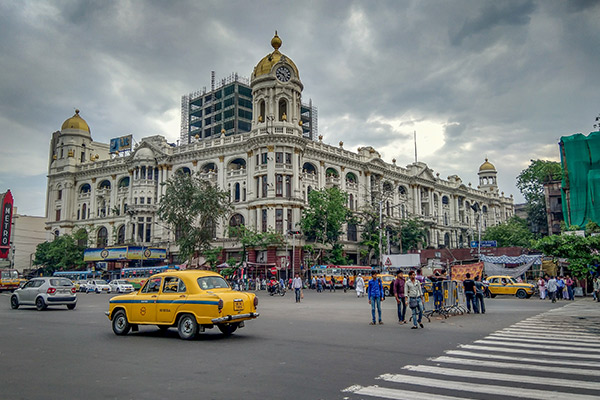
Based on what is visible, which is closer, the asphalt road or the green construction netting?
the asphalt road

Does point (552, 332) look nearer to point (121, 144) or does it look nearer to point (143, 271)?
point (143, 271)

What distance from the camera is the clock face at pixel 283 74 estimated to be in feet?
183

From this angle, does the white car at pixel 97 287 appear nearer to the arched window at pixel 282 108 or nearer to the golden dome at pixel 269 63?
the arched window at pixel 282 108

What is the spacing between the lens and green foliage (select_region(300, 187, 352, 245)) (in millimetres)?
51281

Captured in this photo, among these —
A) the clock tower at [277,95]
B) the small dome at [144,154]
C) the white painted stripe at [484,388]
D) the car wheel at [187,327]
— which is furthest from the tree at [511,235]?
the white painted stripe at [484,388]

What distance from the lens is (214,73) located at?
84500 millimetres

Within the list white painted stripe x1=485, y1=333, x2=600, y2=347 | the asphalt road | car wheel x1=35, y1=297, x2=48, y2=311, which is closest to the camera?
the asphalt road

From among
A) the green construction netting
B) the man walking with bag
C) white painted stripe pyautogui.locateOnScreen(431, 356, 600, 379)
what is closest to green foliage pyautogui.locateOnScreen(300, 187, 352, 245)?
the green construction netting

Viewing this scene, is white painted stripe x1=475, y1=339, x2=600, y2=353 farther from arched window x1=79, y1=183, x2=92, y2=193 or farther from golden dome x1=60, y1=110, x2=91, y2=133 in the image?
golden dome x1=60, y1=110, x2=91, y2=133

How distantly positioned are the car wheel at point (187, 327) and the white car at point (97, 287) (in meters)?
38.1

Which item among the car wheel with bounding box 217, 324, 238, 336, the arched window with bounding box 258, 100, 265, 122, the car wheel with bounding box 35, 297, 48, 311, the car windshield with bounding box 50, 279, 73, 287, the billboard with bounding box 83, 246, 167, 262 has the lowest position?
the car wheel with bounding box 217, 324, 238, 336

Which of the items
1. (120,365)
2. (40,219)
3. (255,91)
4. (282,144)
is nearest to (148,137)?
(255,91)

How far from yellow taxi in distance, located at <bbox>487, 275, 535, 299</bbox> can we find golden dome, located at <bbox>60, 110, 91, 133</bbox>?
66.3 metres

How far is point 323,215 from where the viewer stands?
51594mm
